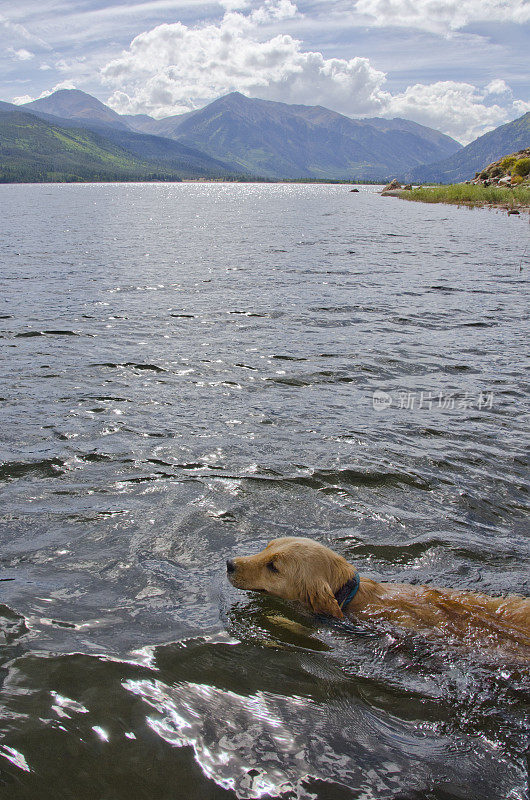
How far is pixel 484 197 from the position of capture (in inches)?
2734

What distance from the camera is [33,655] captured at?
4.43m

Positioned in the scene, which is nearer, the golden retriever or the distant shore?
the golden retriever

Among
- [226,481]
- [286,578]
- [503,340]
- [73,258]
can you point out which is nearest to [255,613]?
[286,578]

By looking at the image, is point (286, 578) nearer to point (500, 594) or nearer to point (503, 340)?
point (500, 594)

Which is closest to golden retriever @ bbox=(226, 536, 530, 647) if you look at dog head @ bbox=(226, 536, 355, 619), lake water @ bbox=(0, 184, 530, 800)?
dog head @ bbox=(226, 536, 355, 619)

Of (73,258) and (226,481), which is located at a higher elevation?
(73,258)

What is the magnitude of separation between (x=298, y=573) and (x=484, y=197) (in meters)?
74.6

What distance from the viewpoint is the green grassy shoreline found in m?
60.6

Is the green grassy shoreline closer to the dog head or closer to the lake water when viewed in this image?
the lake water

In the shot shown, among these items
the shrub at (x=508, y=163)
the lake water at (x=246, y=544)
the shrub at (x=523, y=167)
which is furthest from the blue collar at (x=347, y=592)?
the shrub at (x=508, y=163)

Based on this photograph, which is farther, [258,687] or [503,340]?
[503,340]

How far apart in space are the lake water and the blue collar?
0.20 metres

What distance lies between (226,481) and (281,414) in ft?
8.42

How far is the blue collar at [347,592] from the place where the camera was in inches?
202
